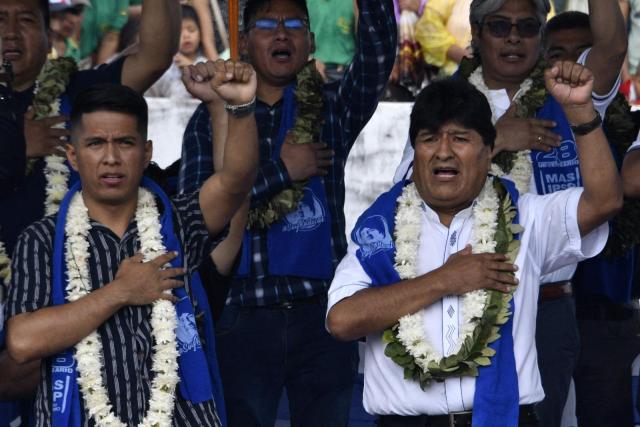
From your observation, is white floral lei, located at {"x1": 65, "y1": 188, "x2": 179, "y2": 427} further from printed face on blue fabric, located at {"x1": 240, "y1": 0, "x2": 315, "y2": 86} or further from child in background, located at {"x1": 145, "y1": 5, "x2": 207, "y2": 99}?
child in background, located at {"x1": 145, "y1": 5, "x2": 207, "y2": 99}

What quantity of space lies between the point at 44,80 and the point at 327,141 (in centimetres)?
114

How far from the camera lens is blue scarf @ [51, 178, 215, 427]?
4082mm

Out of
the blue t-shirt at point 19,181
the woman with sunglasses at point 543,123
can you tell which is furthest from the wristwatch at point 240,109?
the woman with sunglasses at point 543,123

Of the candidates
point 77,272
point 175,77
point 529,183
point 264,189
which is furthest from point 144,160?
point 175,77

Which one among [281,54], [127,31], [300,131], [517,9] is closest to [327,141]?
[300,131]

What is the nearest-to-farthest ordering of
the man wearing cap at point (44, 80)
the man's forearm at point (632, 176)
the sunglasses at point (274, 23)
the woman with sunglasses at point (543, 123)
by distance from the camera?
the man's forearm at point (632, 176) → the man wearing cap at point (44, 80) → the woman with sunglasses at point (543, 123) → the sunglasses at point (274, 23)

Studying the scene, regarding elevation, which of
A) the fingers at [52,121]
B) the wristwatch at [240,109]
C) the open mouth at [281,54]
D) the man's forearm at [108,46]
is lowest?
the wristwatch at [240,109]

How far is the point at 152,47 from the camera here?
541cm

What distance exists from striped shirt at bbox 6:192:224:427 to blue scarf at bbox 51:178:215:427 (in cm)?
3

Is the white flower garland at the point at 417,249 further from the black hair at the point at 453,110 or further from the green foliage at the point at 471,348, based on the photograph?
the black hair at the point at 453,110

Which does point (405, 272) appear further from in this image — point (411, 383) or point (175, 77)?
point (175, 77)

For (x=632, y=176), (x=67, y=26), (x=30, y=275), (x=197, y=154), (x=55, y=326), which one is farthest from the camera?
(x=67, y=26)

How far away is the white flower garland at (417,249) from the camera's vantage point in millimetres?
4258

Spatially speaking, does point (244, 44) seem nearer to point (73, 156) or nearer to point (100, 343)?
point (73, 156)
